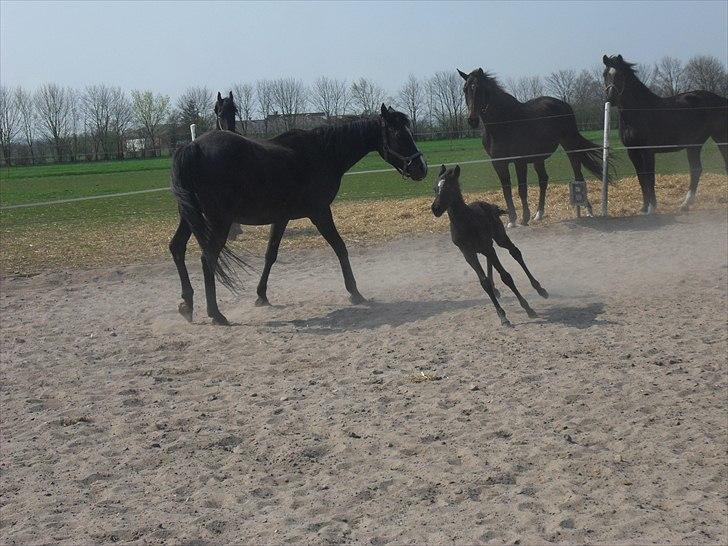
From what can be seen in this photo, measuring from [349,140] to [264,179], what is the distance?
1030 millimetres

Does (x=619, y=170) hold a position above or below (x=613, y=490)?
above

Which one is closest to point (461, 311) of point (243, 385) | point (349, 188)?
point (243, 385)

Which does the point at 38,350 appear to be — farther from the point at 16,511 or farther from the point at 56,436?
the point at 16,511

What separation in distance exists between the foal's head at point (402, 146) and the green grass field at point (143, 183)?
6119 millimetres

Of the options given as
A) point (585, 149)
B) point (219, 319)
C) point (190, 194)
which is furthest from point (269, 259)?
point (585, 149)

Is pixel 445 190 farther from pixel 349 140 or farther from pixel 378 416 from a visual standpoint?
pixel 378 416

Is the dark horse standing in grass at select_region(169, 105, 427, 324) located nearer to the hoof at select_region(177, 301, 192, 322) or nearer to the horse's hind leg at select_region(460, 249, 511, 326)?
the hoof at select_region(177, 301, 192, 322)

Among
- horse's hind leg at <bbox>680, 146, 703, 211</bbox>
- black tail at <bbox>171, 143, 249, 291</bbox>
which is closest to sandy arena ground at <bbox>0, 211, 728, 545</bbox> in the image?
black tail at <bbox>171, 143, 249, 291</bbox>

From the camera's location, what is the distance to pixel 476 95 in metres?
12.8

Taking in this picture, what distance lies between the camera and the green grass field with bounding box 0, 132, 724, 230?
60.4ft

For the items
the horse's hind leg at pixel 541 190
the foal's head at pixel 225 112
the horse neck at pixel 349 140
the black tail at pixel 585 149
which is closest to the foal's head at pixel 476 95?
the horse's hind leg at pixel 541 190

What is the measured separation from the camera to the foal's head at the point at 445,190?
24.1 ft

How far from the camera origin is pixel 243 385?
6.32 metres

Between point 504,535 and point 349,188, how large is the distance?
69.9 feet
